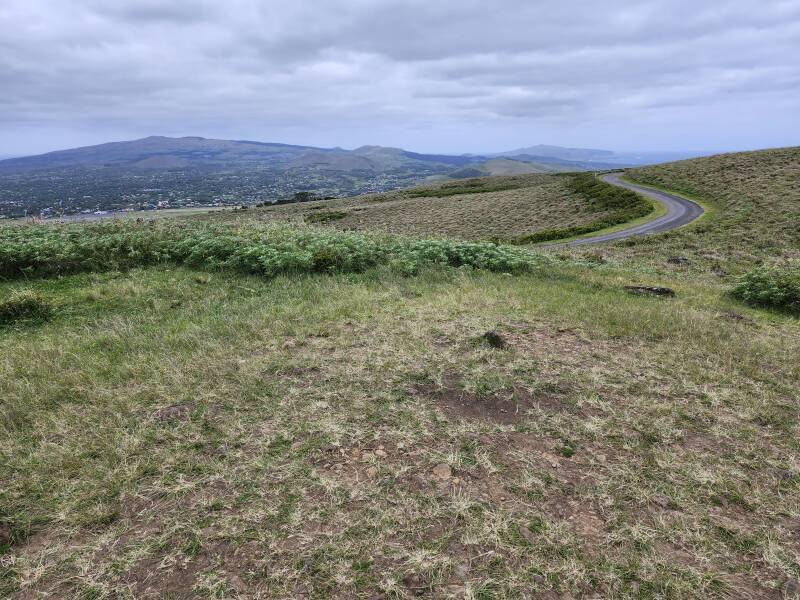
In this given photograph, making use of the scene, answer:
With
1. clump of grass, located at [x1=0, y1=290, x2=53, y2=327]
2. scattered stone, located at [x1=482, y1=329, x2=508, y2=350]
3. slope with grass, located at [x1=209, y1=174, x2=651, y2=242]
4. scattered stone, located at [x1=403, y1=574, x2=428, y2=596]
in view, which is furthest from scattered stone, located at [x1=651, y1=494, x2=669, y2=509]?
slope with grass, located at [x1=209, y1=174, x2=651, y2=242]

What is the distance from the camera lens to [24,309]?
327 inches

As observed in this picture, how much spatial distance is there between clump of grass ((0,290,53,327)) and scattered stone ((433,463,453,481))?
8.48 metres

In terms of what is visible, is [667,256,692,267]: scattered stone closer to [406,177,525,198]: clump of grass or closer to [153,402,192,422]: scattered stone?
[153,402,192,422]: scattered stone

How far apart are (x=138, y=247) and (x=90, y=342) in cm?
687

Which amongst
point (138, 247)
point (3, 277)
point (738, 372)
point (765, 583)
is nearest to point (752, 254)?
point (738, 372)

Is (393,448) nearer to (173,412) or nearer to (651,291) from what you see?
(173,412)

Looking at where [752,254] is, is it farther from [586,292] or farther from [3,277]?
[3,277]

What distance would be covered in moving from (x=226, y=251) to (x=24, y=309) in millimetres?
5117

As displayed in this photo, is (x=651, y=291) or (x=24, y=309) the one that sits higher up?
(x=24, y=309)

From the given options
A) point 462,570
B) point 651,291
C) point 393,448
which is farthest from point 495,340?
point 651,291

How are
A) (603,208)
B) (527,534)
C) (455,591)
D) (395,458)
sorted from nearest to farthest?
(455,591) → (527,534) → (395,458) → (603,208)

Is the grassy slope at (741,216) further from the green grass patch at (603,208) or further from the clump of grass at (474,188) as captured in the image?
the clump of grass at (474,188)

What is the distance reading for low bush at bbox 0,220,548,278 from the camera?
37.7 ft

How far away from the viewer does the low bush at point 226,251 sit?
11492mm
